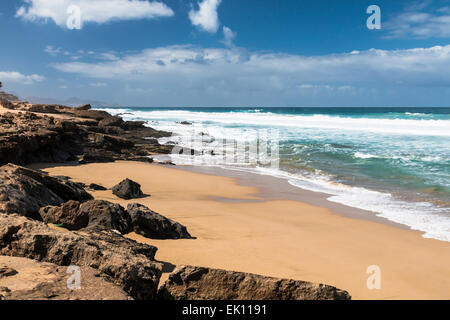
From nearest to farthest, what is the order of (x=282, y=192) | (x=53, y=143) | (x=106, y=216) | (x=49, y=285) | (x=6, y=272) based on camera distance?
(x=49, y=285), (x=6, y=272), (x=106, y=216), (x=282, y=192), (x=53, y=143)

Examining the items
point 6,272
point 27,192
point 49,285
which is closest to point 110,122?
point 27,192

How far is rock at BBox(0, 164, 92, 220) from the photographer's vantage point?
4012mm

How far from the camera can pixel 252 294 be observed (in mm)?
2602

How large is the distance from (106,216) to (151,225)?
2.08 feet

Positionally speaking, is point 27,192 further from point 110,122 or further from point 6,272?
point 110,122

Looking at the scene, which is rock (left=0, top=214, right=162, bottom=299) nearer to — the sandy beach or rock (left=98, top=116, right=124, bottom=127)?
the sandy beach

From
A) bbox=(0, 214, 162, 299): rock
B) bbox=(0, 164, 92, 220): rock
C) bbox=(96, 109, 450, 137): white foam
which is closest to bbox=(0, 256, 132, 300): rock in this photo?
bbox=(0, 214, 162, 299): rock

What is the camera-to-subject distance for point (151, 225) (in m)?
4.78

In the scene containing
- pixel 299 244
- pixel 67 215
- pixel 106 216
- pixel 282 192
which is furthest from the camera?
pixel 282 192

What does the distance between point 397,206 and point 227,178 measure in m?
5.51

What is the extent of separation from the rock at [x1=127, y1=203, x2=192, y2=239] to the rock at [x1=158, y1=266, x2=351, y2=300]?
215cm

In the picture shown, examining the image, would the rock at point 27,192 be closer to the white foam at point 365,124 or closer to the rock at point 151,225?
the rock at point 151,225

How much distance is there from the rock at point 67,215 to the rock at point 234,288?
2.25 metres
